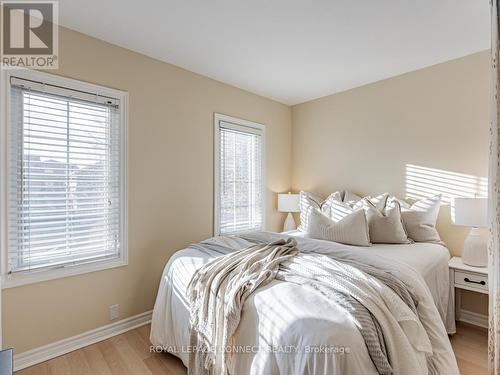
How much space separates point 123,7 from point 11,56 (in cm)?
91

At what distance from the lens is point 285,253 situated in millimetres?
1961

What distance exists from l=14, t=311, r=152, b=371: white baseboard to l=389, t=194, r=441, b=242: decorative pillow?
2.74 metres

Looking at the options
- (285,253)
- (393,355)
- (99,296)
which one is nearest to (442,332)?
(393,355)

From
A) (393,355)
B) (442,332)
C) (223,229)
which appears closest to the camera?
(393,355)

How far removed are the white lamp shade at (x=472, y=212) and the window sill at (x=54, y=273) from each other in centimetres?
304

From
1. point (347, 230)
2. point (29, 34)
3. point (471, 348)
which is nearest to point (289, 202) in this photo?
point (347, 230)

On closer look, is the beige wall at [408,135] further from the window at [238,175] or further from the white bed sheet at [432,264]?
the window at [238,175]

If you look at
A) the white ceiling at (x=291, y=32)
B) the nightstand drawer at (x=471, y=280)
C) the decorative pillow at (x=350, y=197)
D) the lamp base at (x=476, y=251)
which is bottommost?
the nightstand drawer at (x=471, y=280)

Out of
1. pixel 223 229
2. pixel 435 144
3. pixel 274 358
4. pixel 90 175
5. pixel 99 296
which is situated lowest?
pixel 99 296

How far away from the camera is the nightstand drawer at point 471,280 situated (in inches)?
88.5

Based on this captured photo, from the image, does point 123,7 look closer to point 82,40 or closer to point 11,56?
point 82,40

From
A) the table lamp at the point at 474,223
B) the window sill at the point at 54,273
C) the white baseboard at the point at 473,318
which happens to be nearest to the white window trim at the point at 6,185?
the window sill at the point at 54,273

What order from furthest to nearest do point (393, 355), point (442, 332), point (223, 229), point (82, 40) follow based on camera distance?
point (223, 229) → point (82, 40) → point (442, 332) → point (393, 355)

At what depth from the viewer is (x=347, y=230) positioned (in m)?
2.55
